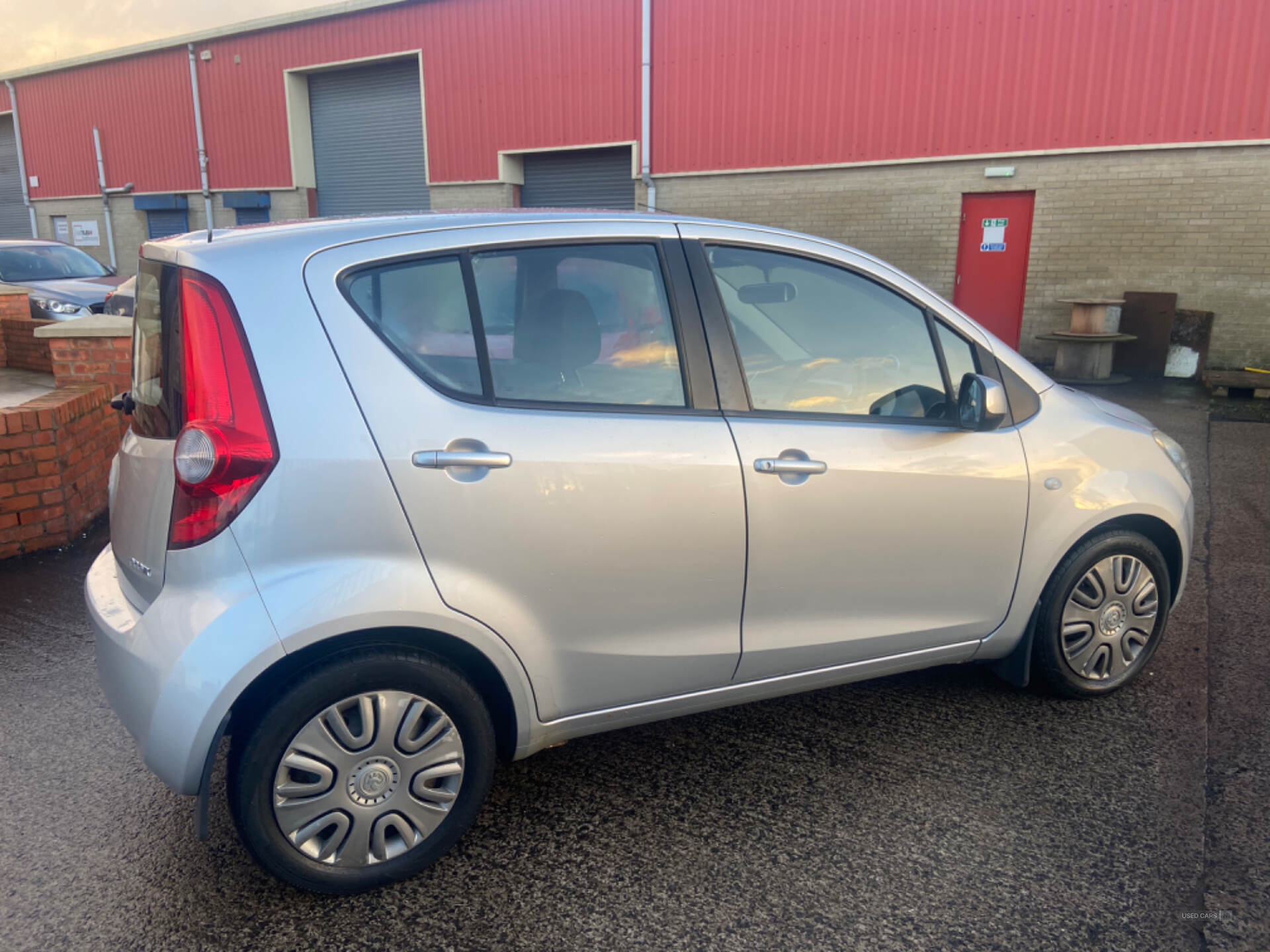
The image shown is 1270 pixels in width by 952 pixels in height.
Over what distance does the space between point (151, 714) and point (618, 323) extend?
5.21ft

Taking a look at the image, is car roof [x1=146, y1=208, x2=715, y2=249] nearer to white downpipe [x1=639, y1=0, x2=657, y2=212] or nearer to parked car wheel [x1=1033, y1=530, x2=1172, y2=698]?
parked car wheel [x1=1033, y1=530, x2=1172, y2=698]

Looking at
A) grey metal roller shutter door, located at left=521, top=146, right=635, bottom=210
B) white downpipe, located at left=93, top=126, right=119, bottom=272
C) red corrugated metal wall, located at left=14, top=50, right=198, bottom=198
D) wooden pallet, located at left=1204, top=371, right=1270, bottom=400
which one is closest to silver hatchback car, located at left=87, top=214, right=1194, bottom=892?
wooden pallet, located at left=1204, top=371, right=1270, bottom=400

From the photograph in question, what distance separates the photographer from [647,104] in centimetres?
1669

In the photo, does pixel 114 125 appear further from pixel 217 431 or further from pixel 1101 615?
pixel 1101 615

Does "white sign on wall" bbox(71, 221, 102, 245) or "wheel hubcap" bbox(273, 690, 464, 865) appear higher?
"white sign on wall" bbox(71, 221, 102, 245)

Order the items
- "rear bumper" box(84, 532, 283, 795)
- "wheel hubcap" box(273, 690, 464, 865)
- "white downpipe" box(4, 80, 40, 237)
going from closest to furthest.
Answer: "rear bumper" box(84, 532, 283, 795)
"wheel hubcap" box(273, 690, 464, 865)
"white downpipe" box(4, 80, 40, 237)

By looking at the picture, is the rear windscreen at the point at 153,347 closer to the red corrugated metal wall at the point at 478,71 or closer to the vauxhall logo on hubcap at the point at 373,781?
the vauxhall logo on hubcap at the point at 373,781

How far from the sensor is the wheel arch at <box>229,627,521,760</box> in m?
2.26

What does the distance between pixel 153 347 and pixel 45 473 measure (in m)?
3.33

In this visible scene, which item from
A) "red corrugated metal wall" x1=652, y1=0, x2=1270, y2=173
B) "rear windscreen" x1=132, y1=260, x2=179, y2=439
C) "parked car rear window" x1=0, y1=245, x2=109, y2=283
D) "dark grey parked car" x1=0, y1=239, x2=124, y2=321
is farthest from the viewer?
"red corrugated metal wall" x1=652, y1=0, x2=1270, y2=173

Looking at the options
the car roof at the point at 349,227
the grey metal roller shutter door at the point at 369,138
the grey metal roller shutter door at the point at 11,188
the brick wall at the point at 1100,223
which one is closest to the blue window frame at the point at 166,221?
the grey metal roller shutter door at the point at 369,138

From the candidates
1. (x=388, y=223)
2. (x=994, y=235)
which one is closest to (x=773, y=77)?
(x=994, y=235)

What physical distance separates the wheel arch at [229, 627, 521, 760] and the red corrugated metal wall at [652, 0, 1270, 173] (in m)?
13.4

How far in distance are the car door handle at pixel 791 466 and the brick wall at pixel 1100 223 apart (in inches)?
468
